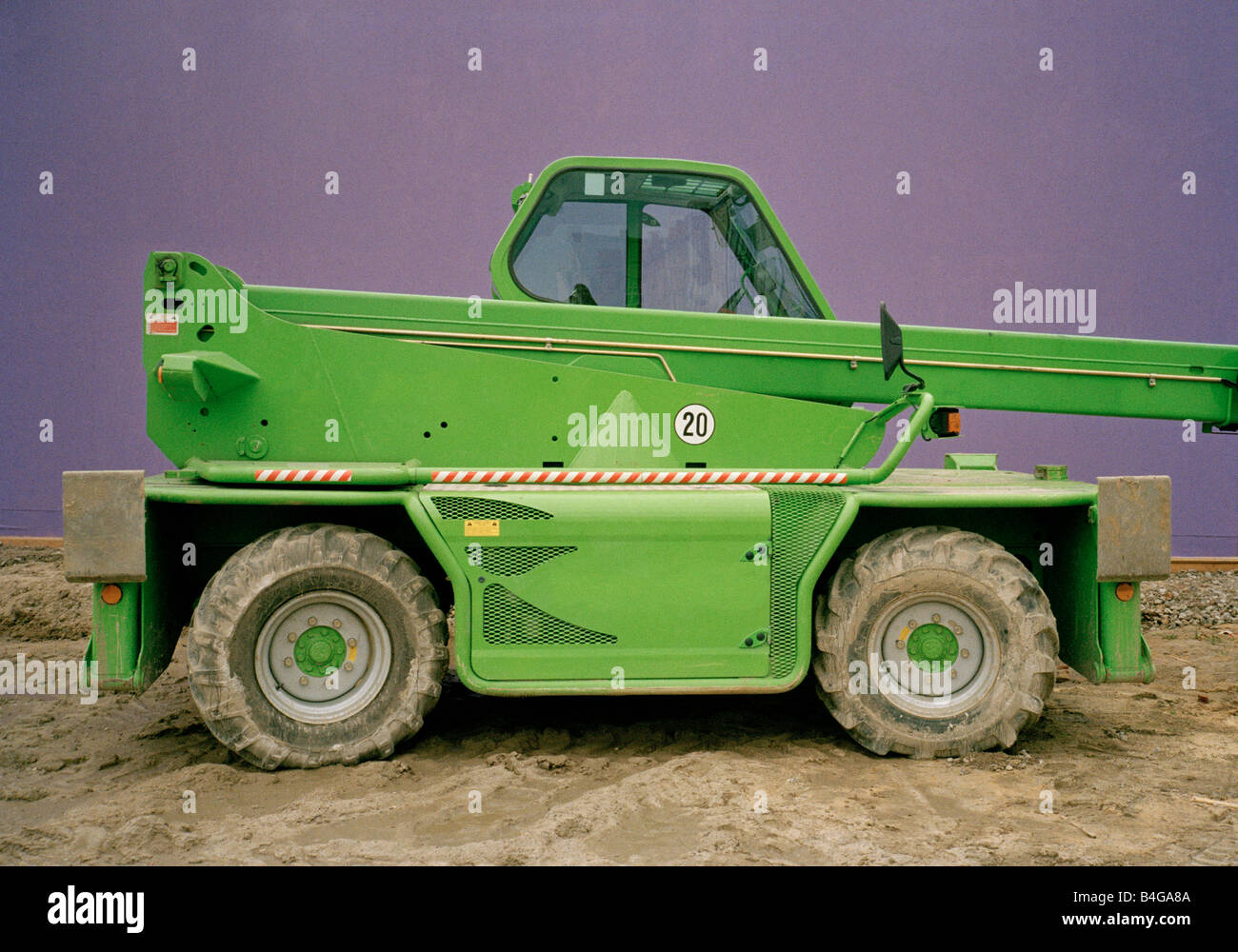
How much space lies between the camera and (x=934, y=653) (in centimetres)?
425

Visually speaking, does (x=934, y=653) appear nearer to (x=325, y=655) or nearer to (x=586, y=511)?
(x=586, y=511)

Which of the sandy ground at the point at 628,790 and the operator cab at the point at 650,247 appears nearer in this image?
the sandy ground at the point at 628,790

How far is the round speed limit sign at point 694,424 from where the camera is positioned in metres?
4.52

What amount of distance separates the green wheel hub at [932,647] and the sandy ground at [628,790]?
17.5 inches

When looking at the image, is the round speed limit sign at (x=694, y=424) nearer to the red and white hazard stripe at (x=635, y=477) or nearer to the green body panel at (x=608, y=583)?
the red and white hazard stripe at (x=635, y=477)

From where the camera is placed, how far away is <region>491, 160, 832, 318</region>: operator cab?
4.81m

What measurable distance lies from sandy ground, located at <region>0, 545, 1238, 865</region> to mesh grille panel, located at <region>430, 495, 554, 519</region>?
111cm

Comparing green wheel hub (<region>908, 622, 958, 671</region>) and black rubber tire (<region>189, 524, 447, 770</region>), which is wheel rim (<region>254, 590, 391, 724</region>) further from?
green wheel hub (<region>908, 622, 958, 671</region>)

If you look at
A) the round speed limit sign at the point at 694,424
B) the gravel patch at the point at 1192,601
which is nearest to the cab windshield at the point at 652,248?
the round speed limit sign at the point at 694,424

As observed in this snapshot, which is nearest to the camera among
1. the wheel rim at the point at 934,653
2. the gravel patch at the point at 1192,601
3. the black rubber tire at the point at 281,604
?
the black rubber tire at the point at 281,604

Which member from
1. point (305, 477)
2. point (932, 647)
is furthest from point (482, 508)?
point (932, 647)

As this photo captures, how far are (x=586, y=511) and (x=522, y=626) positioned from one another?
59cm

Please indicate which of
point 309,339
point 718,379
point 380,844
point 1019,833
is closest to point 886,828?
point 1019,833

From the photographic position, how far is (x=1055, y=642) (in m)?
4.22
